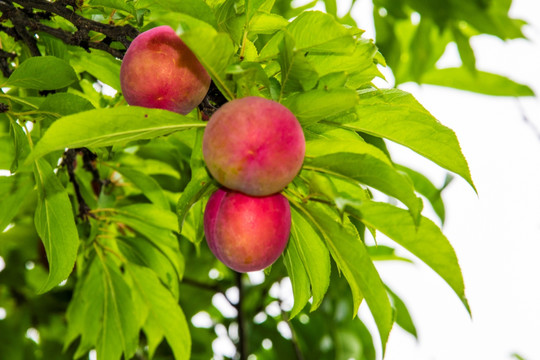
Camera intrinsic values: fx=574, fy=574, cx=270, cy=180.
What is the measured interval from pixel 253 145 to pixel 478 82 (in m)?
1.55

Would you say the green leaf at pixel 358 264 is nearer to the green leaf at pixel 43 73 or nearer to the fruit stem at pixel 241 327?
the green leaf at pixel 43 73

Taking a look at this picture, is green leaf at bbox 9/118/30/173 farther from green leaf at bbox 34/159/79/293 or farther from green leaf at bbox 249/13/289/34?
green leaf at bbox 249/13/289/34

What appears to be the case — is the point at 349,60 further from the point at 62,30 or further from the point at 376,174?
the point at 62,30

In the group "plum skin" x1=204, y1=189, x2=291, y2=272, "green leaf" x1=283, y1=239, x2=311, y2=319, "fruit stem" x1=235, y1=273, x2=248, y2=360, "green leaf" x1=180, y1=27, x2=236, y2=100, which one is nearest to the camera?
"green leaf" x1=180, y1=27, x2=236, y2=100

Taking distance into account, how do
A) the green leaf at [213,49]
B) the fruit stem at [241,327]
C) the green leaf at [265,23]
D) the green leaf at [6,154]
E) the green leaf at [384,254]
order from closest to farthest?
the green leaf at [213,49], the green leaf at [265,23], the green leaf at [6,154], the fruit stem at [241,327], the green leaf at [384,254]

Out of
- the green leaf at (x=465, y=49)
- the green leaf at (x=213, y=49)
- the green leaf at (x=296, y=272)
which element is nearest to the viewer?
the green leaf at (x=213, y=49)

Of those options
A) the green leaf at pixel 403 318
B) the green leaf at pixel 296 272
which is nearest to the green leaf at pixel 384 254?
the green leaf at pixel 403 318

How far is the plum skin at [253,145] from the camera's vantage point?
2.38ft

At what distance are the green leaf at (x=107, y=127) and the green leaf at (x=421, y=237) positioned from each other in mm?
293

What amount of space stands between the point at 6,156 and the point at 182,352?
0.64 m

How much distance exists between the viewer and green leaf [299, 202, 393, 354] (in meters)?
0.84

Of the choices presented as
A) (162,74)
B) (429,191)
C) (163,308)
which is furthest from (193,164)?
(429,191)

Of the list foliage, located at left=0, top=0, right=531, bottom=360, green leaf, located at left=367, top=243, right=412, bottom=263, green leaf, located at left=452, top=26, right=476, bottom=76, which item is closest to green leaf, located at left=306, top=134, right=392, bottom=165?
foliage, located at left=0, top=0, right=531, bottom=360

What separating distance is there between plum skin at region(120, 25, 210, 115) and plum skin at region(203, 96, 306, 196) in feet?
0.36
